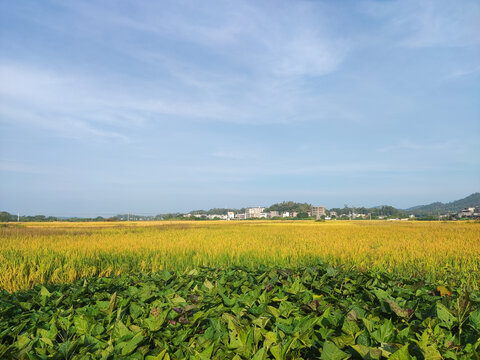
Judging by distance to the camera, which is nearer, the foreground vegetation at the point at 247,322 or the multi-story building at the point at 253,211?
the foreground vegetation at the point at 247,322

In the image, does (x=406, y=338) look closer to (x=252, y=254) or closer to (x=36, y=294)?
(x=36, y=294)

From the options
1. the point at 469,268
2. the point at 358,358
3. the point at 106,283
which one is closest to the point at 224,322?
the point at 358,358

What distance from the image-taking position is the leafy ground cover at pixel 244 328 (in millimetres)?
1246

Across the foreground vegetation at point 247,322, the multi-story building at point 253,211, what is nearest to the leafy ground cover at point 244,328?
the foreground vegetation at point 247,322

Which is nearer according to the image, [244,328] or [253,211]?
[244,328]

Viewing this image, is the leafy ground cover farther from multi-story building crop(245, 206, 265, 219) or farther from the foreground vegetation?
multi-story building crop(245, 206, 265, 219)

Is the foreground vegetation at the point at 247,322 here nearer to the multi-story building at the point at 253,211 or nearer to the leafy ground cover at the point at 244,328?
the leafy ground cover at the point at 244,328

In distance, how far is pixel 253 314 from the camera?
178 cm

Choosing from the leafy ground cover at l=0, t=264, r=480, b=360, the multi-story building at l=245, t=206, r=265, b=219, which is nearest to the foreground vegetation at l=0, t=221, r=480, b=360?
the leafy ground cover at l=0, t=264, r=480, b=360

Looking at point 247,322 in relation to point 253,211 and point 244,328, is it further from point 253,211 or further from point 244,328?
point 253,211

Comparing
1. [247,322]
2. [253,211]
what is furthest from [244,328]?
[253,211]

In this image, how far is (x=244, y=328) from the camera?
1.58 meters

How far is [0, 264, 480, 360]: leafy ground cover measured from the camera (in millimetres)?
1246

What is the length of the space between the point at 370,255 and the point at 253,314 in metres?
5.80
